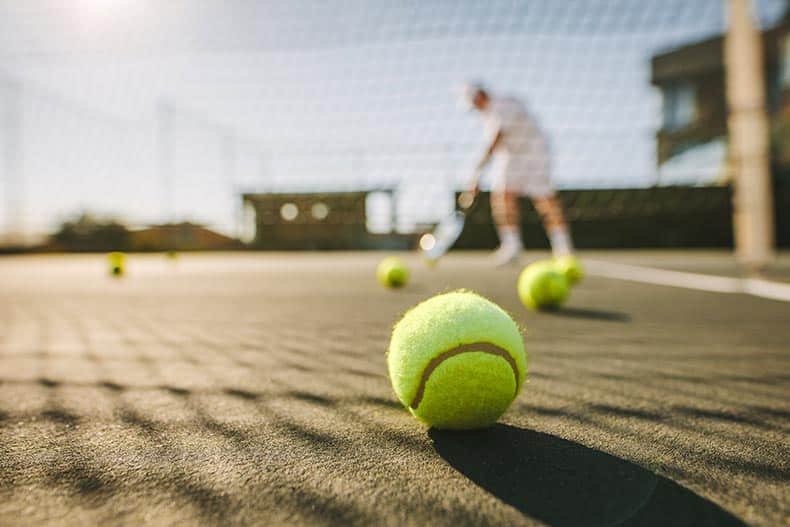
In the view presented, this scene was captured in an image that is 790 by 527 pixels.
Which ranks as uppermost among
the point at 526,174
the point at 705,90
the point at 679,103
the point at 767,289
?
the point at 705,90

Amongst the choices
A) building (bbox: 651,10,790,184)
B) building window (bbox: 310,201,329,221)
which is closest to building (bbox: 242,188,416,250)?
building window (bbox: 310,201,329,221)

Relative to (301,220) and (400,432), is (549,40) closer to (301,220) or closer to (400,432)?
(400,432)

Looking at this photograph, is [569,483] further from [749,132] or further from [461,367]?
[749,132]

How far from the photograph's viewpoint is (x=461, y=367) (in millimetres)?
1418

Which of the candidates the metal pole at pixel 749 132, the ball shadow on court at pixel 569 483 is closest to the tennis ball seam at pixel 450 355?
the ball shadow on court at pixel 569 483

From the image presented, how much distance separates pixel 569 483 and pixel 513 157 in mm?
6121

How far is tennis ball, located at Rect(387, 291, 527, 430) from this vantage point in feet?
4.60

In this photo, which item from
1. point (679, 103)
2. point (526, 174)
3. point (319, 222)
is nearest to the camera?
point (526, 174)

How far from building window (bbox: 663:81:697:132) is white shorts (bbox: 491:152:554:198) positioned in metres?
16.0

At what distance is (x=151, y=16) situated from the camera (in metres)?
7.73

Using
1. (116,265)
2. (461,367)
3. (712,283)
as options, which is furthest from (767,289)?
(116,265)

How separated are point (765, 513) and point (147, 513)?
1051 mm

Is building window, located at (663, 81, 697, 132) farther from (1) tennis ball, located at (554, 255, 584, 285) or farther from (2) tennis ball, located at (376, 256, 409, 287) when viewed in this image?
(2) tennis ball, located at (376, 256, 409, 287)

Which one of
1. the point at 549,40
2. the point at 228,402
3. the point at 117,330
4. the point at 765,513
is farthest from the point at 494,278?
the point at 765,513
